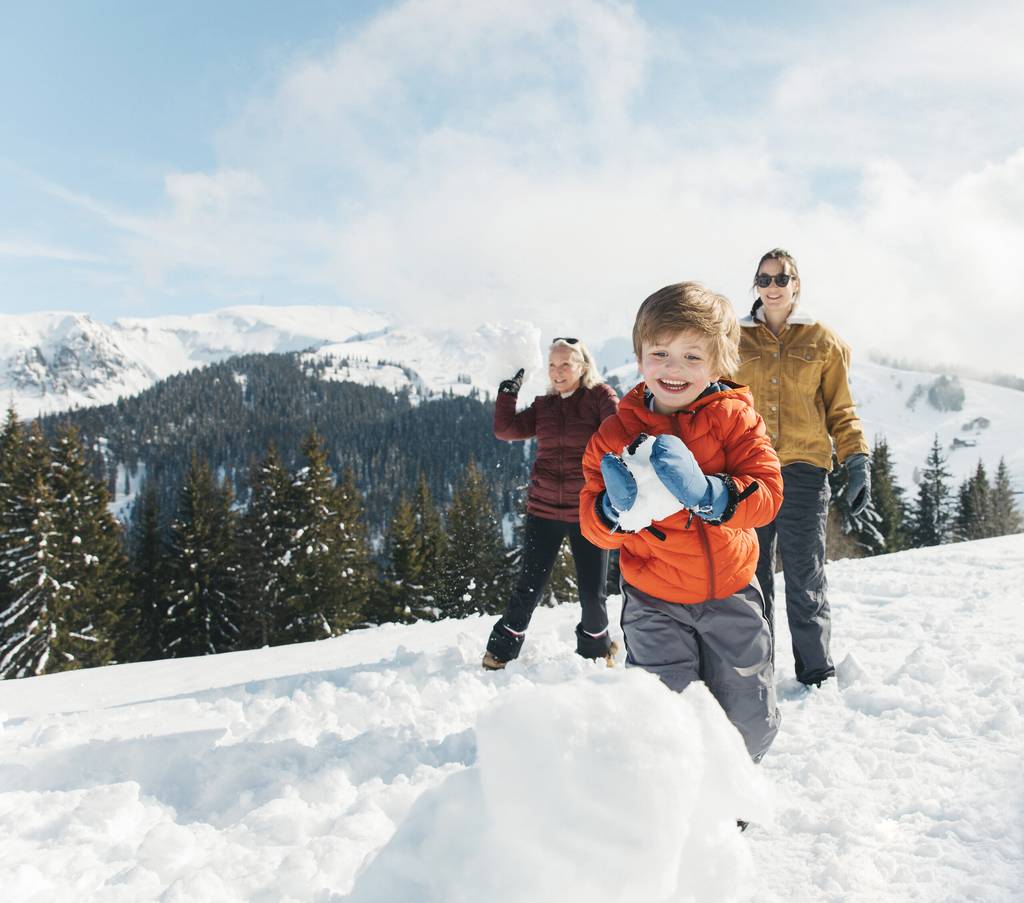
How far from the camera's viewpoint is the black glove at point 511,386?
518cm

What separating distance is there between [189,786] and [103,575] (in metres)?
23.4

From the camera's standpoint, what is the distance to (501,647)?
15.4ft

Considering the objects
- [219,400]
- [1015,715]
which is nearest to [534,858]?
[1015,715]

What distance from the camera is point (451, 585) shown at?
29.0 metres

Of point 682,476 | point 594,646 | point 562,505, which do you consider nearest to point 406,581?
point 594,646

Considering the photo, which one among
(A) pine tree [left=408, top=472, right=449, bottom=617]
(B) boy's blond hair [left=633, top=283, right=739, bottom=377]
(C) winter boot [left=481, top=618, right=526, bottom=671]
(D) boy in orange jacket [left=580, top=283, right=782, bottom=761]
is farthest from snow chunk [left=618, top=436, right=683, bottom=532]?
(A) pine tree [left=408, top=472, right=449, bottom=617]

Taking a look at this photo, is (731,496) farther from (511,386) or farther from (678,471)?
(511,386)

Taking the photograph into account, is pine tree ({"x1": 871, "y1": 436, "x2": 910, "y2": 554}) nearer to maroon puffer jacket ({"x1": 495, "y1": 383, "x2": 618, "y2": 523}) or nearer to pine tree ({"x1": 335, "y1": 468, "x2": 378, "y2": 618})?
pine tree ({"x1": 335, "y1": 468, "x2": 378, "y2": 618})

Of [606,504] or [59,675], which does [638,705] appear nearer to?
[606,504]

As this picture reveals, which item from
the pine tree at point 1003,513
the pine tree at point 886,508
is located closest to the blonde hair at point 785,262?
the pine tree at point 886,508

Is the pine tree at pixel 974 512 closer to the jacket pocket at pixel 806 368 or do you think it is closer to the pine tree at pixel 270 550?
the pine tree at pixel 270 550

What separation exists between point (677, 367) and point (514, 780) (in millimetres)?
1642

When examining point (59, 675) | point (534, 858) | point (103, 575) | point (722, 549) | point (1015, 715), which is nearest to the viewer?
point (534, 858)

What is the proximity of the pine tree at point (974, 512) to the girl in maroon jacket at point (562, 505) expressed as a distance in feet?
156
